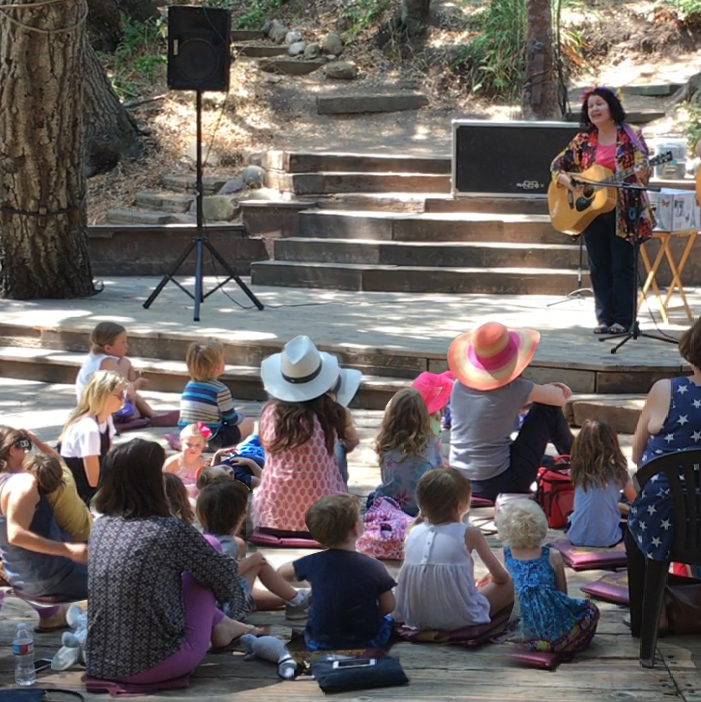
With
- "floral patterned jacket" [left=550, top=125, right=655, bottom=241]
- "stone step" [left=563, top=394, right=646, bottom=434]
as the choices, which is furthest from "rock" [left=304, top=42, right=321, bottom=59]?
"stone step" [left=563, top=394, right=646, bottom=434]

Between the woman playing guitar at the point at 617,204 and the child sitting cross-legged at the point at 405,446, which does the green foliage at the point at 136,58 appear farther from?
the child sitting cross-legged at the point at 405,446

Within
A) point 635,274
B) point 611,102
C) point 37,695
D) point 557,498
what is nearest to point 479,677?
point 37,695

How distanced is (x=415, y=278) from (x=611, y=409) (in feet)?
11.2

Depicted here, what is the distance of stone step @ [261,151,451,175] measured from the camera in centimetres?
1170

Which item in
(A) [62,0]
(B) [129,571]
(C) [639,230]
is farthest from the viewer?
(A) [62,0]

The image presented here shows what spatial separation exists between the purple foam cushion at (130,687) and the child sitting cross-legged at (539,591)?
3.70 ft

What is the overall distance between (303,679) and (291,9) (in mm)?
13357

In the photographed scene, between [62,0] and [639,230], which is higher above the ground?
[62,0]

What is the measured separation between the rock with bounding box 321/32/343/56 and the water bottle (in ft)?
40.0

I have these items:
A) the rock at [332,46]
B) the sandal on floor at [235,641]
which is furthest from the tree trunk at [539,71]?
the sandal on floor at [235,641]

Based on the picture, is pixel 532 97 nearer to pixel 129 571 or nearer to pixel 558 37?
pixel 558 37

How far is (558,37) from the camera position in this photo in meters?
13.2

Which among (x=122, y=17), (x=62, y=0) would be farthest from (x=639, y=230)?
(x=122, y=17)

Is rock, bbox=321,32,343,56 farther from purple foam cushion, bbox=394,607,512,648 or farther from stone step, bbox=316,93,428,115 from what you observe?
purple foam cushion, bbox=394,607,512,648
